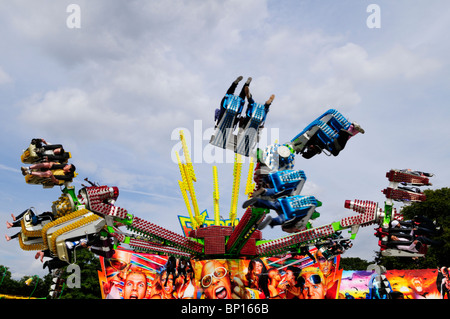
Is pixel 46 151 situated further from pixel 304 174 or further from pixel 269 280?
pixel 269 280

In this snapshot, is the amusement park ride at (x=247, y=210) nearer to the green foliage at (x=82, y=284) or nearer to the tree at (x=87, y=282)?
the green foliage at (x=82, y=284)

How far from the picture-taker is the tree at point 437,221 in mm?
30203

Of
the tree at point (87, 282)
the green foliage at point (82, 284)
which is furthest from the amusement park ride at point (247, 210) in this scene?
the tree at point (87, 282)

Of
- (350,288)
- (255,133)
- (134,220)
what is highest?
(255,133)

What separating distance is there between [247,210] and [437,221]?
22.9 meters

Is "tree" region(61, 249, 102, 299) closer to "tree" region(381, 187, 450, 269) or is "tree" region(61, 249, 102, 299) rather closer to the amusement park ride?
the amusement park ride

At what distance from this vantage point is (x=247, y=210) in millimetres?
15258

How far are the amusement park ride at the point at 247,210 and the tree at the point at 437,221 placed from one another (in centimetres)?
1486

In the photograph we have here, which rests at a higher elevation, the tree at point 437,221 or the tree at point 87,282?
the tree at point 437,221

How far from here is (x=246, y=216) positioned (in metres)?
15.6

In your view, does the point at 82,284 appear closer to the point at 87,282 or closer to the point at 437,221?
the point at 87,282
